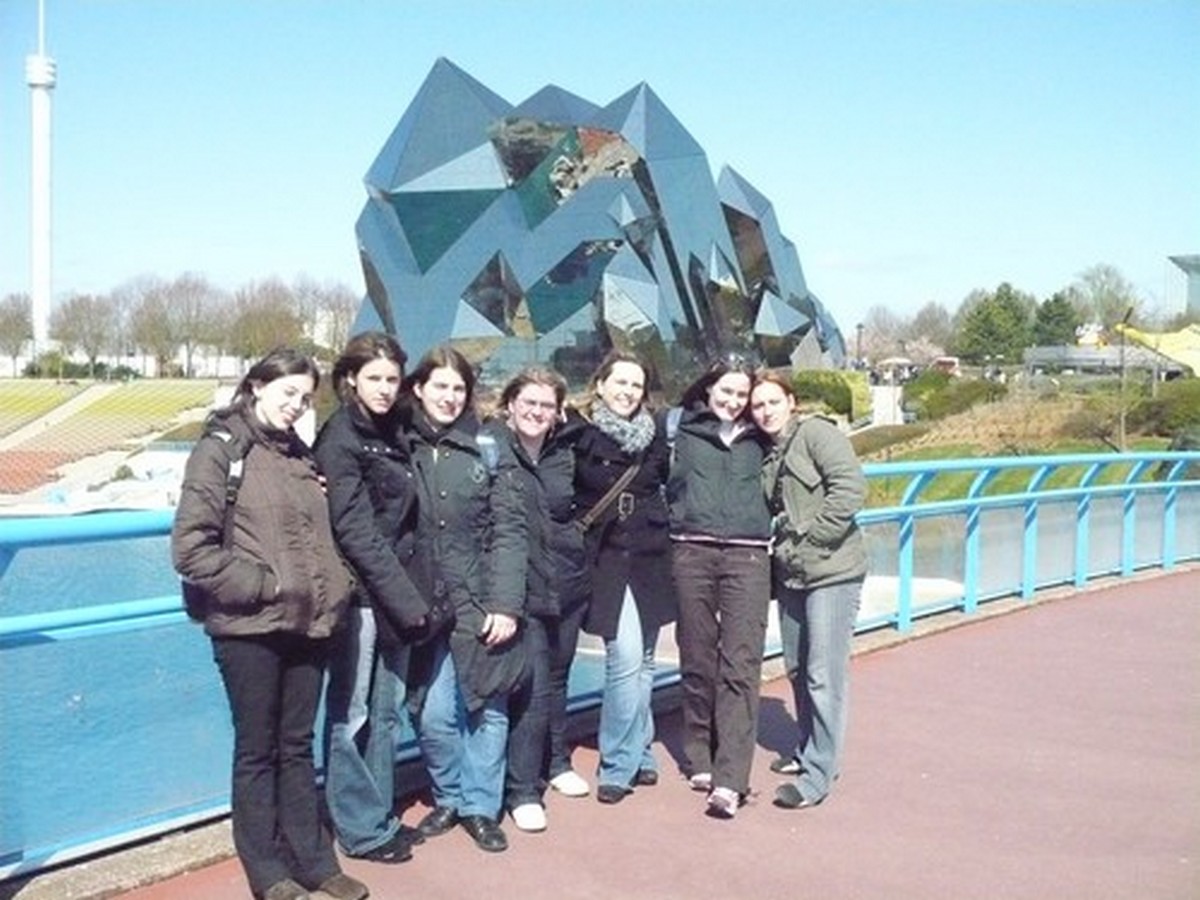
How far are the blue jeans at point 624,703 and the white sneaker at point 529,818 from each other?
0.40 m

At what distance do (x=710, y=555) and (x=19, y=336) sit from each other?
52100 millimetres

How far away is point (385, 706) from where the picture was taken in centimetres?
427

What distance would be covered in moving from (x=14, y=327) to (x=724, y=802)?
174 feet

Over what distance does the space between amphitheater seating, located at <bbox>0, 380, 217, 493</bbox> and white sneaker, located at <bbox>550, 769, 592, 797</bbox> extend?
2381 cm

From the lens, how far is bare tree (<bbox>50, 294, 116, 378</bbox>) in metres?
50.9

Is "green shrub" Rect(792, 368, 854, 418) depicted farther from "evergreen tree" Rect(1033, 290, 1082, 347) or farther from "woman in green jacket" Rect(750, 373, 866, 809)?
"evergreen tree" Rect(1033, 290, 1082, 347)

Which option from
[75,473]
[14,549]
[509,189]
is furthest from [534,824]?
[75,473]

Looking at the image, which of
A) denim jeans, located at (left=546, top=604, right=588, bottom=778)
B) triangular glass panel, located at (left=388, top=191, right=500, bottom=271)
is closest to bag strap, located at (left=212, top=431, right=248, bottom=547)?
denim jeans, located at (left=546, top=604, right=588, bottom=778)

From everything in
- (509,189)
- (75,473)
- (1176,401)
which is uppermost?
(509,189)

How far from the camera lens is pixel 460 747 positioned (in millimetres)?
4531

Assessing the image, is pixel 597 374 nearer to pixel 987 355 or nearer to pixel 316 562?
pixel 316 562

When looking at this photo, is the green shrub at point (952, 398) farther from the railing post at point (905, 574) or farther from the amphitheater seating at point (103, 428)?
the railing post at point (905, 574)

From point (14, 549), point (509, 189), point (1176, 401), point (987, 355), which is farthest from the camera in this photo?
point (987, 355)

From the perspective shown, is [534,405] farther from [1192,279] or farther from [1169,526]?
[1192,279]
